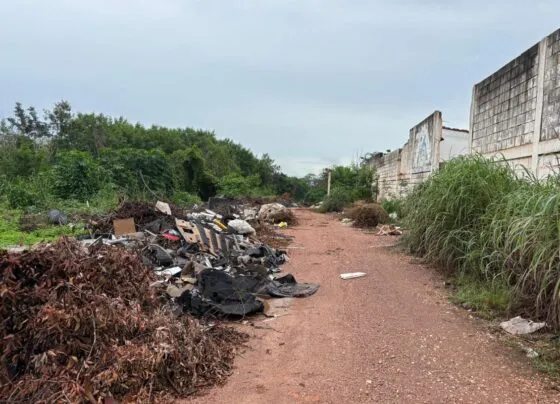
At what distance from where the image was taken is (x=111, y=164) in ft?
56.2

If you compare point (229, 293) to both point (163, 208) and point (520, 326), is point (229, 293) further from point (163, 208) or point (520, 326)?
point (163, 208)

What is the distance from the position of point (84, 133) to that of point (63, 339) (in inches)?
1109

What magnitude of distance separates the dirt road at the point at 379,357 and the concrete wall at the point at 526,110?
2968 millimetres

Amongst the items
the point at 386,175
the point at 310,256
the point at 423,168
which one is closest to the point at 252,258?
the point at 310,256

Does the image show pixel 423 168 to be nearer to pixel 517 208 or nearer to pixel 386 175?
pixel 386 175

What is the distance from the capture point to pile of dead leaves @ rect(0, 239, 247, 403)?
8.34ft

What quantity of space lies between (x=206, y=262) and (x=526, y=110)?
5959 millimetres

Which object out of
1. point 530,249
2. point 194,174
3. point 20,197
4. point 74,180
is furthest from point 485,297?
point 194,174

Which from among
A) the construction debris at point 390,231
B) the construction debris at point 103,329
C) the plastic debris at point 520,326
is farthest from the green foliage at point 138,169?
the plastic debris at point 520,326

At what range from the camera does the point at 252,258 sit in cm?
688

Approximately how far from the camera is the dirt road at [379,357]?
2703mm

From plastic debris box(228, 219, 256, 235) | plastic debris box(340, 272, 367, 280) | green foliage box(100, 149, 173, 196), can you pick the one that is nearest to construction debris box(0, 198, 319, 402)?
plastic debris box(340, 272, 367, 280)

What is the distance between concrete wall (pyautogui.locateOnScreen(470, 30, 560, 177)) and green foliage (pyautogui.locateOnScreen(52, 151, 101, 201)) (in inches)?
506

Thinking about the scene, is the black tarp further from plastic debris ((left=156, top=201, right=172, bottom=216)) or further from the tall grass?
plastic debris ((left=156, top=201, right=172, bottom=216))
